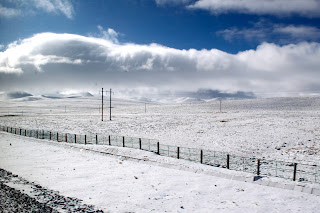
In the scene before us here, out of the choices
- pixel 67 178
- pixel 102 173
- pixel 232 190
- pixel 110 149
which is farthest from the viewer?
pixel 110 149

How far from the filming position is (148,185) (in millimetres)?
15867

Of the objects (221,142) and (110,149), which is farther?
(221,142)

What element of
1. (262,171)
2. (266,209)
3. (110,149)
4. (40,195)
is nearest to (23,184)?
(40,195)

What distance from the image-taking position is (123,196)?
46.1 ft

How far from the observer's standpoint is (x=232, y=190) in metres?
14.7

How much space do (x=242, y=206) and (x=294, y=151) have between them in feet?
63.6

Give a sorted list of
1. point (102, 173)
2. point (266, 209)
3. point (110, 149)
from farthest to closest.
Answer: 1. point (110, 149)
2. point (102, 173)
3. point (266, 209)

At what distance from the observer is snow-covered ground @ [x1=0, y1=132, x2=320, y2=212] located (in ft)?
41.6

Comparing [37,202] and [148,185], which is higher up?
[37,202]

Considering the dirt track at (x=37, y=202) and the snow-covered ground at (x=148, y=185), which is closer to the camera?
the dirt track at (x=37, y=202)

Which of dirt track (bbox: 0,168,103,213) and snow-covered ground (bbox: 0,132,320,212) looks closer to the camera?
dirt track (bbox: 0,168,103,213)

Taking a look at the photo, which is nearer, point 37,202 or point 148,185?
point 37,202

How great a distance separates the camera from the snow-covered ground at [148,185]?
41.6ft

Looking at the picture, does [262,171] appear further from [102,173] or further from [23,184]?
[23,184]
